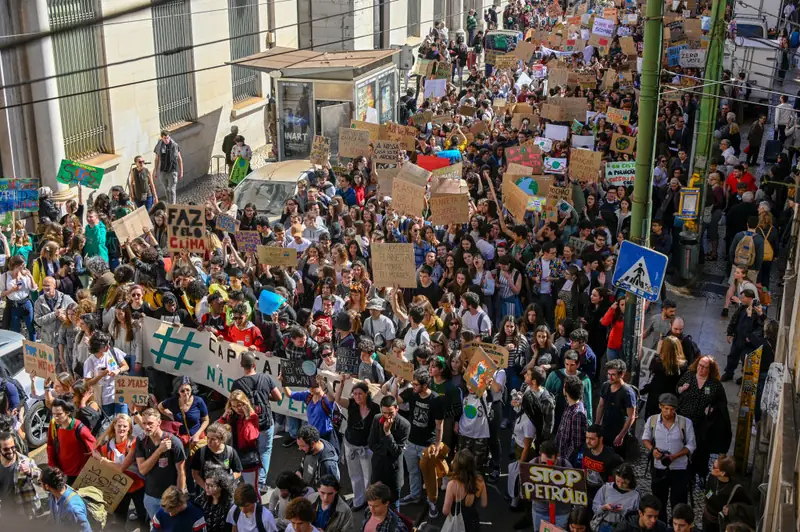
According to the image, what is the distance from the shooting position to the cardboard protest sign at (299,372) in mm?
8750

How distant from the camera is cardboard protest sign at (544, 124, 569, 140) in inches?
708

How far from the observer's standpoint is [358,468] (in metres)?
8.54

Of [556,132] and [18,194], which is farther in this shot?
[556,132]

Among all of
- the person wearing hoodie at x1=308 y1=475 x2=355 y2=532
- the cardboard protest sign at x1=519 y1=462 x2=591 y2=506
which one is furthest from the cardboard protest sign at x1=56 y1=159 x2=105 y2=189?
the cardboard protest sign at x1=519 y1=462 x2=591 y2=506

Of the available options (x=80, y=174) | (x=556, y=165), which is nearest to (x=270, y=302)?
(x=80, y=174)

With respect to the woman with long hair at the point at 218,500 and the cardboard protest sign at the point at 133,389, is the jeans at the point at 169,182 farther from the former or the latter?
the woman with long hair at the point at 218,500

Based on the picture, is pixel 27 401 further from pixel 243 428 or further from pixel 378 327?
pixel 378 327

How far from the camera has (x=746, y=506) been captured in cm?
679

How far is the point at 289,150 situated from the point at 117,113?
3.60 m

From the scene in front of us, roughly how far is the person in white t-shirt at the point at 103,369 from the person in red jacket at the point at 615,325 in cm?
505

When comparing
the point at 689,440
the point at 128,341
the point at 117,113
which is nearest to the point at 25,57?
the point at 117,113

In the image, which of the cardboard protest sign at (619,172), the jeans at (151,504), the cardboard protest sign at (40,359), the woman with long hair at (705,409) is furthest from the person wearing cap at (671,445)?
the cardboard protest sign at (619,172)

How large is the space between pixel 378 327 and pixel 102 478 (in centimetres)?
326

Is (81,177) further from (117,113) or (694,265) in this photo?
(694,265)
